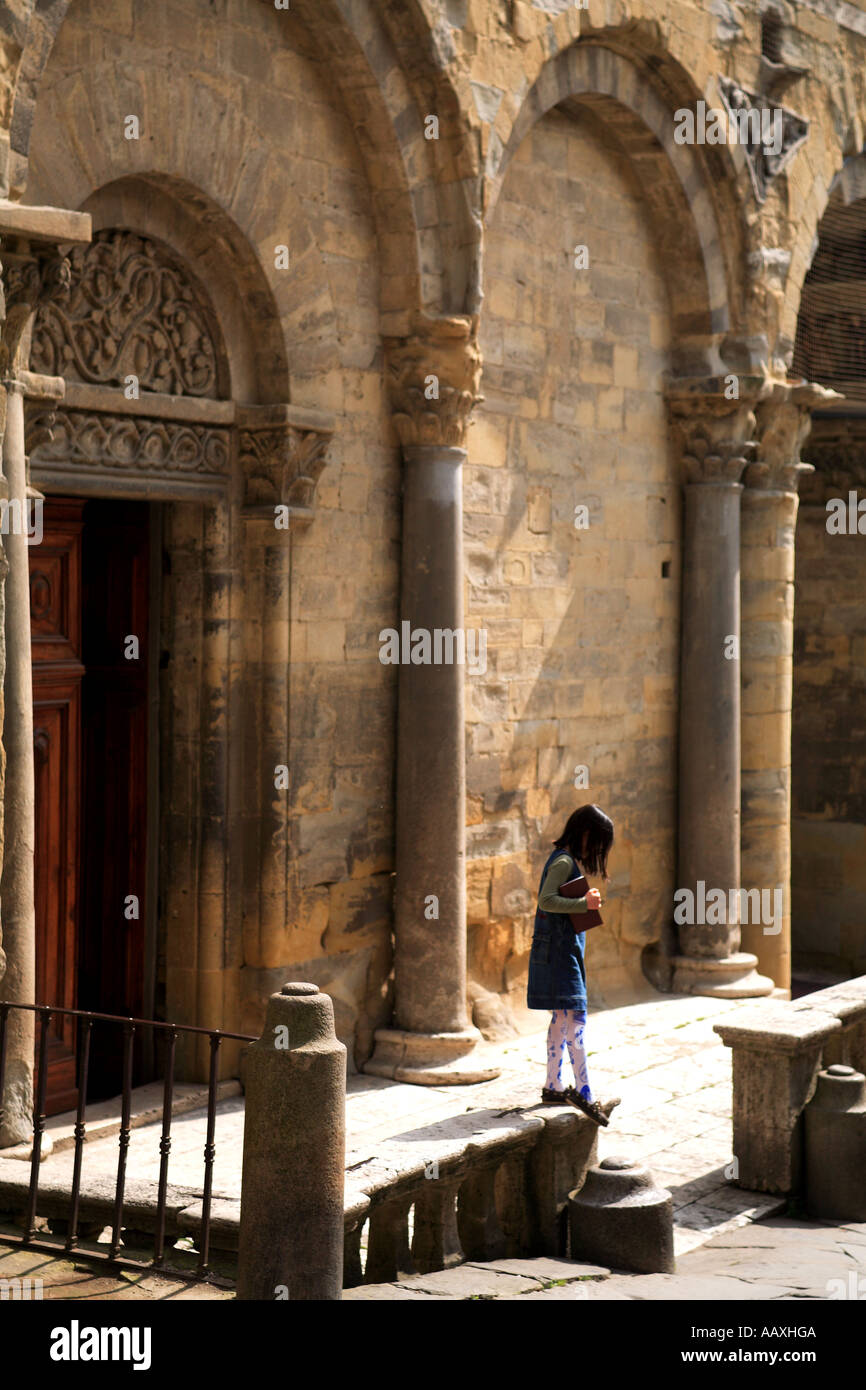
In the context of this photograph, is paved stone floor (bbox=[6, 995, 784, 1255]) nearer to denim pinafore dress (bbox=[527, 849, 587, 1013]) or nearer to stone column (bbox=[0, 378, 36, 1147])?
stone column (bbox=[0, 378, 36, 1147])

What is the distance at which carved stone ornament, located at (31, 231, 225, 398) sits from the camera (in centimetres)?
740

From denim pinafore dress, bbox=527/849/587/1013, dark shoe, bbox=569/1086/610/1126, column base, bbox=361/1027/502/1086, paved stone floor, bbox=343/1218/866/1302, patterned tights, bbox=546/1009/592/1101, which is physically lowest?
paved stone floor, bbox=343/1218/866/1302

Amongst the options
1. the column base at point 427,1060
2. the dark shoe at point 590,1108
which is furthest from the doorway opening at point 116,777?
the dark shoe at point 590,1108

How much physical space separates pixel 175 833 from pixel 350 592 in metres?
1.47

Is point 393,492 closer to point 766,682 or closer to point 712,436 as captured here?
point 712,436

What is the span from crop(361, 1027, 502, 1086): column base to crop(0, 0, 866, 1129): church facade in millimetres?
18

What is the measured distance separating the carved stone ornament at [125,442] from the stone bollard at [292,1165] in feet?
10.1

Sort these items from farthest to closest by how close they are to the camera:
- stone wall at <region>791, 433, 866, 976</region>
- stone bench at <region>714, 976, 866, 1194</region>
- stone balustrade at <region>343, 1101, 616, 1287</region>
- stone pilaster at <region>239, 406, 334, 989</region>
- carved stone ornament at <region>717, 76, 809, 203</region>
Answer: stone wall at <region>791, 433, 866, 976</region> → carved stone ornament at <region>717, 76, 809, 203</region> → stone pilaster at <region>239, 406, 334, 989</region> → stone bench at <region>714, 976, 866, 1194</region> → stone balustrade at <region>343, 1101, 616, 1287</region>

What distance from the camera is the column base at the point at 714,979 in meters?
11.2

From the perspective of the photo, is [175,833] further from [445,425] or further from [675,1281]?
[675,1281]

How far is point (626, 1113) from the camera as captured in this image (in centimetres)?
862

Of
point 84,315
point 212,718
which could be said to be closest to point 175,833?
point 212,718

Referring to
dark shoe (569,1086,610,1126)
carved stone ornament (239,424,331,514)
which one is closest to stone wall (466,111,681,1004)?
carved stone ornament (239,424,331,514)

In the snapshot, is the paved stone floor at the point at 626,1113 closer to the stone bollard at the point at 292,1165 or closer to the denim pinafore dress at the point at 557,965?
the denim pinafore dress at the point at 557,965
